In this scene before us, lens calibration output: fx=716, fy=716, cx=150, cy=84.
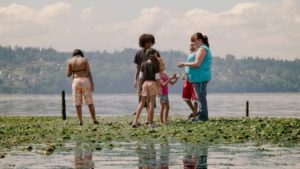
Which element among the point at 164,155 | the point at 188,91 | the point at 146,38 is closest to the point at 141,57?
the point at 146,38

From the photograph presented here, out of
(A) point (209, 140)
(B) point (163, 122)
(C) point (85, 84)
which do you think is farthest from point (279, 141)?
(C) point (85, 84)

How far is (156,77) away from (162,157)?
8.53 meters

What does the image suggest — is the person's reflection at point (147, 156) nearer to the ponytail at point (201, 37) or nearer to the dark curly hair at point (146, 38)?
the dark curly hair at point (146, 38)

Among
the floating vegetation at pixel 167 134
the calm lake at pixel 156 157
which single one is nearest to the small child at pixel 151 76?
the floating vegetation at pixel 167 134

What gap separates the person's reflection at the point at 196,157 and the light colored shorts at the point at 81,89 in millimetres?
8488

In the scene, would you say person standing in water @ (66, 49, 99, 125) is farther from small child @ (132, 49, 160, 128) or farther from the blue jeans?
the blue jeans

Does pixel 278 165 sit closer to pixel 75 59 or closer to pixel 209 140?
pixel 209 140

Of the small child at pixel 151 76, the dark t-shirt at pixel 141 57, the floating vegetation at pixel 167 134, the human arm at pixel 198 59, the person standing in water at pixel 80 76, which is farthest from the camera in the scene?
the person standing in water at pixel 80 76

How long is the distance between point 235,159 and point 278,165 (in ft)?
3.92

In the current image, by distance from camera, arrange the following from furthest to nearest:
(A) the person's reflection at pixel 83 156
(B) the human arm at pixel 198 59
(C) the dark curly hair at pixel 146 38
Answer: (C) the dark curly hair at pixel 146 38, (B) the human arm at pixel 198 59, (A) the person's reflection at pixel 83 156

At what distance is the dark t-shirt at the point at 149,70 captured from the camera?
22.1 m

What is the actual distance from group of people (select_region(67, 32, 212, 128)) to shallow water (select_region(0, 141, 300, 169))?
558 centimetres

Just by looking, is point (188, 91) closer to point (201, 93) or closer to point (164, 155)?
point (201, 93)

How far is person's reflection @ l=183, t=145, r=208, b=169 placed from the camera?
41.4ft
